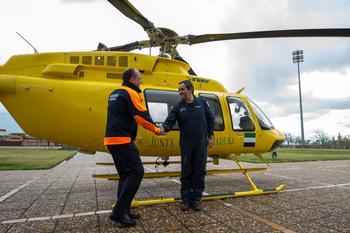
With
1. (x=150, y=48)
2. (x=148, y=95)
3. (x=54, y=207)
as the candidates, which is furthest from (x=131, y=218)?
(x=150, y=48)

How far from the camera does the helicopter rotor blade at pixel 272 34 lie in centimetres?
513

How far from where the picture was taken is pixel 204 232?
3.28 metres

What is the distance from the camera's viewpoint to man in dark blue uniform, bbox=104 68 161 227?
3.52 meters

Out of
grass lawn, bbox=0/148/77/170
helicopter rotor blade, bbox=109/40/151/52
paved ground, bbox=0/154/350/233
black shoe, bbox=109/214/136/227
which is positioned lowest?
paved ground, bbox=0/154/350/233

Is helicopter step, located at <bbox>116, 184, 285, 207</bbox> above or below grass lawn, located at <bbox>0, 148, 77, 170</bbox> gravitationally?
below

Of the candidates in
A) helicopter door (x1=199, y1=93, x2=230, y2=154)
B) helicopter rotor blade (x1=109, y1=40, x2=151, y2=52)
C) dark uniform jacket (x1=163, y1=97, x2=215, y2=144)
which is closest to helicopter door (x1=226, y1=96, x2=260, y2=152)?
helicopter door (x1=199, y1=93, x2=230, y2=154)

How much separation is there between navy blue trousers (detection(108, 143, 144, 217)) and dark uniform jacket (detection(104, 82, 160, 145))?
11cm

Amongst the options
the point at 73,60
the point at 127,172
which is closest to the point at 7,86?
the point at 73,60

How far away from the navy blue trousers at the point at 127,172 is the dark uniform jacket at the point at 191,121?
0.88 m

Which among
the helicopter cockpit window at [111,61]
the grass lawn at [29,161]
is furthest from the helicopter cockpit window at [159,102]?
the grass lawn at [29,161]

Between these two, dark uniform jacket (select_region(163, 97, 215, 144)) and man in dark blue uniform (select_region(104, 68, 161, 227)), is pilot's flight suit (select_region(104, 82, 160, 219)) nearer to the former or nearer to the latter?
man in dark blue uniform (select_region(104, 68, 161, 227))

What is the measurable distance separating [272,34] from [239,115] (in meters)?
1.95

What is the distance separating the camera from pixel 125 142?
3.56 m

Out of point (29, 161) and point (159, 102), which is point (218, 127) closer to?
point (159, 102)
